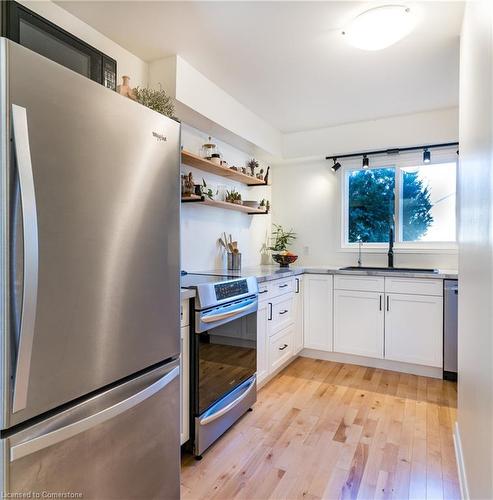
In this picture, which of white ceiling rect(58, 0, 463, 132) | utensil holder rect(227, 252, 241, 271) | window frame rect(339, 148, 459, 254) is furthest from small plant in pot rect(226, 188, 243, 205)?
window frame rect(339, 148, 459, 254)

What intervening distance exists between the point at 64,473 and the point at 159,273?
72cm

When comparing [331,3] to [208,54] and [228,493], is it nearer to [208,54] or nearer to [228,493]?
[208,54]

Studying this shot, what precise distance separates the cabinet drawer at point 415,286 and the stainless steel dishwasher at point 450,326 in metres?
0.06

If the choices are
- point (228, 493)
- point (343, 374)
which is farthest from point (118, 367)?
point (343, 374)

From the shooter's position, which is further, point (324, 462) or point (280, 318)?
point (280, 318)

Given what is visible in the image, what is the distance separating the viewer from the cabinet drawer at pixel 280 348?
2.93m

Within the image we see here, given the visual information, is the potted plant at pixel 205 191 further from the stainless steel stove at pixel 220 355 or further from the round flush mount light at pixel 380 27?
the round flush mount light at pixel 380 27

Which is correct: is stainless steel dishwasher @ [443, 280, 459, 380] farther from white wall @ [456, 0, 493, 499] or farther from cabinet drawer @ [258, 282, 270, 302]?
cabinet drawer @ [258, 282, 270, 302]

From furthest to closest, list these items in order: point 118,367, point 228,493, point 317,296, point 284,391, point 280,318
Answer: point 317,296 < point 280,318 < point 284,391 < point 228,493 < point 118,367

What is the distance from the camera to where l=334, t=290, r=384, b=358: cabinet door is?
333cm

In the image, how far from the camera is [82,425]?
3.55 ft

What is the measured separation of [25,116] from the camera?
3.02 ft

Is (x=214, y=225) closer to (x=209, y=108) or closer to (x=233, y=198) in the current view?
(x=233, y=198)

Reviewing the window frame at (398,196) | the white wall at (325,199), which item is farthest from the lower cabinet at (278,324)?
the window frame at (398,196)
